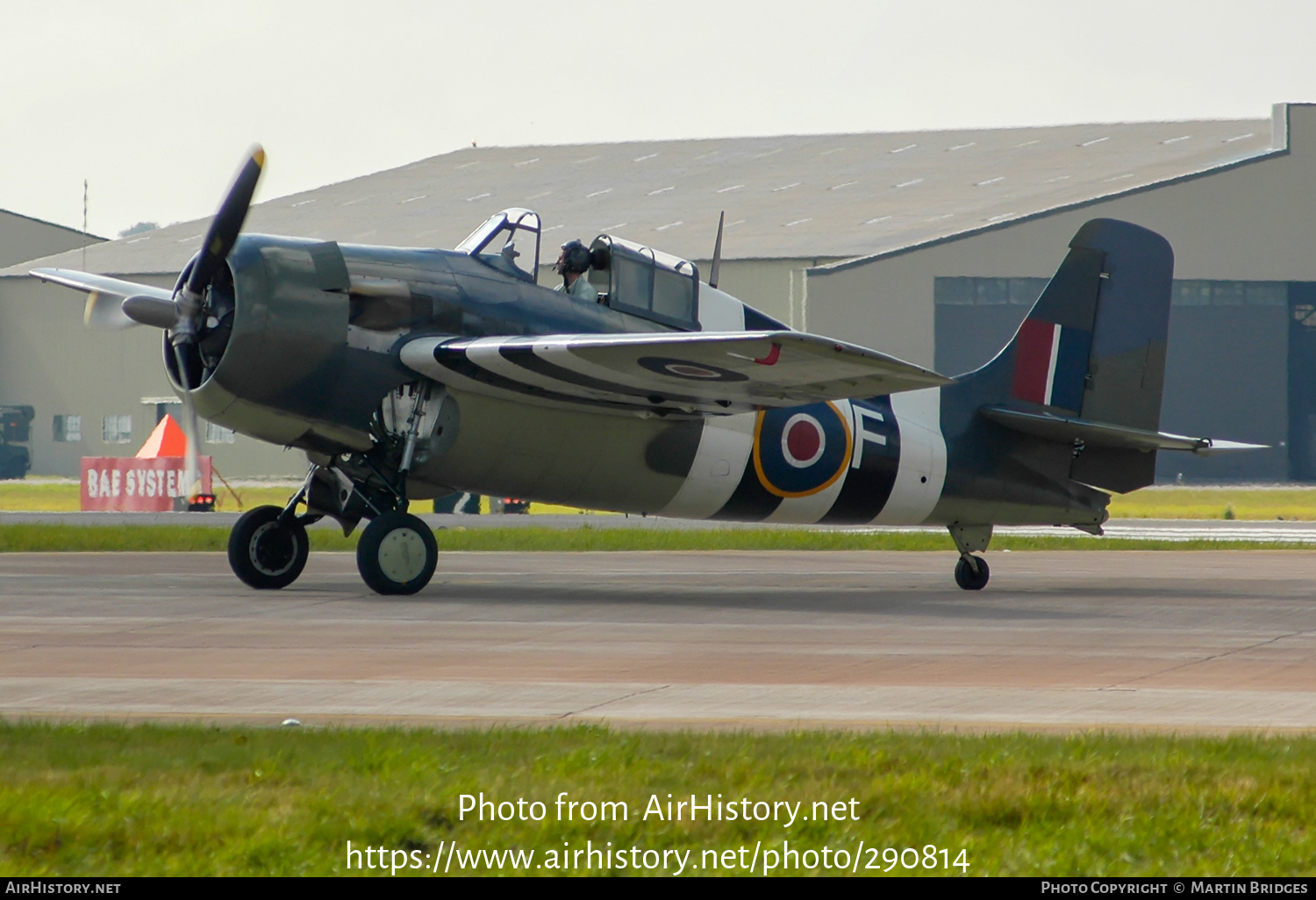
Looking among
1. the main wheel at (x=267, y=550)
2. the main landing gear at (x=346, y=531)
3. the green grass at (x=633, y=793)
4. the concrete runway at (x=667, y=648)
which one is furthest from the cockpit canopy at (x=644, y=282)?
the green grass at (x=633, y=793)

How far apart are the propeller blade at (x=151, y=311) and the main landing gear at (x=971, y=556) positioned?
8.40 m

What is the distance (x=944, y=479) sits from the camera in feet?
57.3

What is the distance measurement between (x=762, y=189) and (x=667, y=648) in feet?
176

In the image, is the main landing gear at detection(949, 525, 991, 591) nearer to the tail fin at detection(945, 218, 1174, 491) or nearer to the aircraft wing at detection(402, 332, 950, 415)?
the tail fin at detection(945, 218, 1174, 491)

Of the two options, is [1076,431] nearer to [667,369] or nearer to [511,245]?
[667,369]

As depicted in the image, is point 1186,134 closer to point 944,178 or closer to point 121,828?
point 944,178

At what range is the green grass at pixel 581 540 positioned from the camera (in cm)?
2250

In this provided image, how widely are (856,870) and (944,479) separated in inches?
497

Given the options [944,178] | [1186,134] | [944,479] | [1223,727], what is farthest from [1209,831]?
[1186,134]

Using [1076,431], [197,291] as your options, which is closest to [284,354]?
[197,291]

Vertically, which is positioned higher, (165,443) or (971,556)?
(165,443)

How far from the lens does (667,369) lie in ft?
47.5

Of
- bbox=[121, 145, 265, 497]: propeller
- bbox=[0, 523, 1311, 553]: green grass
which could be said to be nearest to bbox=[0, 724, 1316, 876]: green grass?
bbox=[121, 145, 265, 497]: propeller

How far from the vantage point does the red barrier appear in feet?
116
